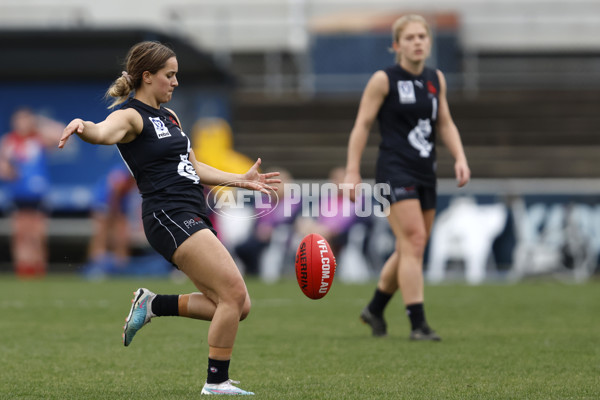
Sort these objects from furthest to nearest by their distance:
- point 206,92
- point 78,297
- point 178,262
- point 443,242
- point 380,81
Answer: point 206,92
point 443,242
point 78,297
point 380,81
point 178,262

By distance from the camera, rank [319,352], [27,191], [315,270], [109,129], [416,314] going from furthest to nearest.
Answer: [27,191] < [416,314] < [319,352] < [315,270] < [109,129]

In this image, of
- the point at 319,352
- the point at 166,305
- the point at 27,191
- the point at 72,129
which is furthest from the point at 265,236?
the point at 72,129

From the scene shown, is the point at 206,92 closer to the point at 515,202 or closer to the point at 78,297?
the point at 515,202

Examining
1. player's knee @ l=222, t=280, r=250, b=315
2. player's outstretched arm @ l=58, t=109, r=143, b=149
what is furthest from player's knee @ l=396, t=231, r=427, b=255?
player's outstretched arm @ l=58, t=109, r=143, b=149

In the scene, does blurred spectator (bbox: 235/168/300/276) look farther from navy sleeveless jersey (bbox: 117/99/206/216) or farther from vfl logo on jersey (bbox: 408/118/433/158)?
navy sleeveless jersey (bbox: 117/99/206/216)

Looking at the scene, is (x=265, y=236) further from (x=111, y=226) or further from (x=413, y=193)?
(x=413, y=193)

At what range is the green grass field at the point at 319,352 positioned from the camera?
17.4 ft

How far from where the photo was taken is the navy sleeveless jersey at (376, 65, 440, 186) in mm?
7441

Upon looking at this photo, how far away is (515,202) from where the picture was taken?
14820 millimetres

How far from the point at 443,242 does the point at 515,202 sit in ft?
3.75

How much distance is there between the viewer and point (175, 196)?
204 inches

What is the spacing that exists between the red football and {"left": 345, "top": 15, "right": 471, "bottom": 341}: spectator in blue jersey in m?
1.54

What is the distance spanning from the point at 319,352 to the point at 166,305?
5.40 ft

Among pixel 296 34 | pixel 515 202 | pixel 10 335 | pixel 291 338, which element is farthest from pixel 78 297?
pixel 296 34
